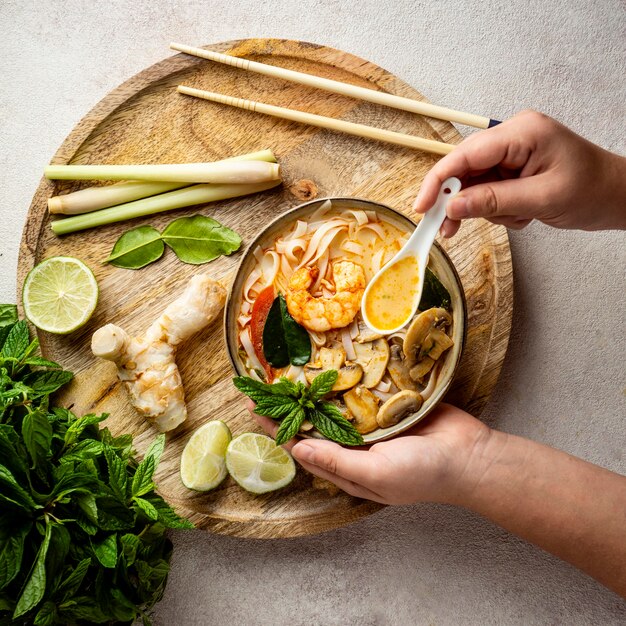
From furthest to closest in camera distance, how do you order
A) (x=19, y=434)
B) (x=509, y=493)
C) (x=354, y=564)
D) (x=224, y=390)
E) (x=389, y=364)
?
(x=354, y=564) → (x=224, y=390) → (x=389, y=364) → (x=509, y=493) → (x=19, y=434)

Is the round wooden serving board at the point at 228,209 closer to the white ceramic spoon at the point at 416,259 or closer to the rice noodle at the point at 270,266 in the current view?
the rice noodle at the point at 270,266

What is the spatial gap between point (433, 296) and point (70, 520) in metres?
1.48

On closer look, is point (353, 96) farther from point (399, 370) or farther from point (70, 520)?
point (70, 520)

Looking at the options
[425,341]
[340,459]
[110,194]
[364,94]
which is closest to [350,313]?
[425,341]

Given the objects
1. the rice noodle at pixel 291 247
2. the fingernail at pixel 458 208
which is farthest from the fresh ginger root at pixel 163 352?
the fingernail at pixel 458 208

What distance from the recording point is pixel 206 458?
2.39m

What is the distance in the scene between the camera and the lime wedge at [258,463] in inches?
94.0

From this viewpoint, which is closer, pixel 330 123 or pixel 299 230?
pixel 299 230

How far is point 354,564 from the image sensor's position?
2.71 meters

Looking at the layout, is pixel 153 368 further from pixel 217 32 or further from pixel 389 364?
pixel 217 32

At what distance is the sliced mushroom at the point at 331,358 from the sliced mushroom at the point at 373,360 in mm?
74

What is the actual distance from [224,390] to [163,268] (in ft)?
1.94

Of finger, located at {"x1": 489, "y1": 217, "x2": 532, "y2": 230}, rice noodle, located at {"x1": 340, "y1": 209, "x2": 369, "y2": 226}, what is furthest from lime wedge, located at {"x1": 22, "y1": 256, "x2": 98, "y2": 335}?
finger, located at {"x1": 489, "y1": 217, "x2": 532, "y2": 230}

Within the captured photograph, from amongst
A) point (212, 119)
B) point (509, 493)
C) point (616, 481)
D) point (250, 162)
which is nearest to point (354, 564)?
point (509, 493)
